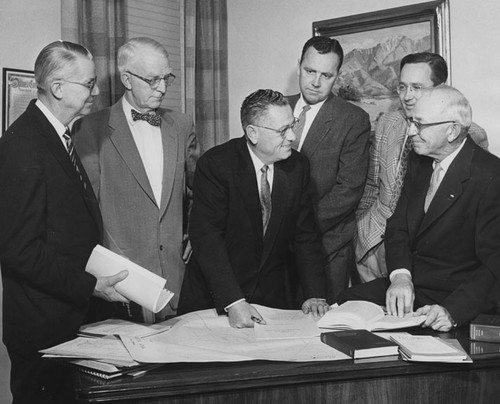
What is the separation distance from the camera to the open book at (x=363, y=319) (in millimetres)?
2355

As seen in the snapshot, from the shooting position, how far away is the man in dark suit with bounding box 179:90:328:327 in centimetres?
284

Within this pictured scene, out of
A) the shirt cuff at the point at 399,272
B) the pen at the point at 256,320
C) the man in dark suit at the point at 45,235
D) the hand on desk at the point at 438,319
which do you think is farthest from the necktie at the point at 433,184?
the man in dark suit at the point at 45,235

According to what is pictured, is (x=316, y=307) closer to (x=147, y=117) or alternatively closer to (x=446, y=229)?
(x=446, y=229)

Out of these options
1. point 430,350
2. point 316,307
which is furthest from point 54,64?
point 430,350

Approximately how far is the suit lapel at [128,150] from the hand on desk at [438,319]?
147 cm

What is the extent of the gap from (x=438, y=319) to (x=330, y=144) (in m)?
1.42

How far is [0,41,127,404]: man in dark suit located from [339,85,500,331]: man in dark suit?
1143 millimetres

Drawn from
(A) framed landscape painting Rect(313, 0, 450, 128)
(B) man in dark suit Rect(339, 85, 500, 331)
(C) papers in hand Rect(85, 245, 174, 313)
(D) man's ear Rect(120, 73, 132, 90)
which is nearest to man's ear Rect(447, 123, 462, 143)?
(B) man in dark suit Rect(339, 85, 500, 331)

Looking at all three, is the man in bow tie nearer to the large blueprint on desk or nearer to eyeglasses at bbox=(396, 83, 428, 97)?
the large blueprint on desk

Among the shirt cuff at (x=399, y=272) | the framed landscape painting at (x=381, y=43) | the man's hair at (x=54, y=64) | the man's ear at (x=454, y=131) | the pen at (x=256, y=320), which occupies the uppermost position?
the framed landscape painting at (x=381, y=43)

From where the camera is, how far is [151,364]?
1.97 meters

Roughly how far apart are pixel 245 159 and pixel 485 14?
2019mm

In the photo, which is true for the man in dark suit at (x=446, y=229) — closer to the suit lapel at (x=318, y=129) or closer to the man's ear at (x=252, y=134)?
the man's ear at (x=252, y=134)

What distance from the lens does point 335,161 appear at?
11.7ft
